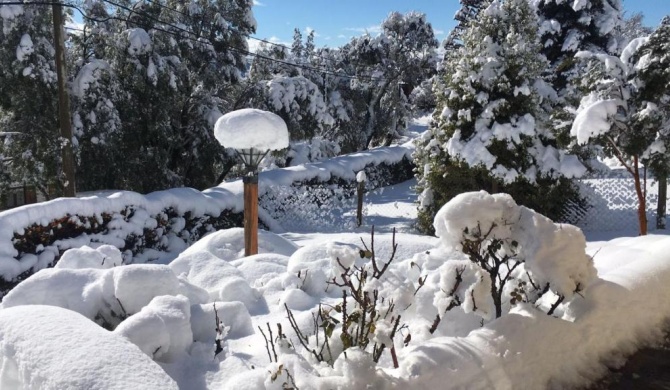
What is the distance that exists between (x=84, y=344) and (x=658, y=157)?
9.57m

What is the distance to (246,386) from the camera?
226 cm

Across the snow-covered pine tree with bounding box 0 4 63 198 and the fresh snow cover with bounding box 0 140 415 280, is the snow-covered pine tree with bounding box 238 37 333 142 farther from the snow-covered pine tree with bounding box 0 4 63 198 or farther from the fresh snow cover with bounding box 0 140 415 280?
the snow-covered pine tree with bounding box 0 4 63 198

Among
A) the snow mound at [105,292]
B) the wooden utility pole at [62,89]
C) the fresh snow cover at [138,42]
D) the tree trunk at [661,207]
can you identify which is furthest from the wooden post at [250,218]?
the tree trunk at [661,207]

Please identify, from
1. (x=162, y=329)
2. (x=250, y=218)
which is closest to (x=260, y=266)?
(x=250, y=218)

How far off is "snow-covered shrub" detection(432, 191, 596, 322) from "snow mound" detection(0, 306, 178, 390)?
1.45 metres

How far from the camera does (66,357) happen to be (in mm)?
2100

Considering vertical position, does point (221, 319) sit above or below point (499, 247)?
below

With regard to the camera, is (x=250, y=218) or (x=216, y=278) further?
(x=250, y=218)

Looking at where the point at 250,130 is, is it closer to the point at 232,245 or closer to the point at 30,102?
the point at 232,245

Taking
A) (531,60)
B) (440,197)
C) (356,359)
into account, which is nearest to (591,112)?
(531,60)

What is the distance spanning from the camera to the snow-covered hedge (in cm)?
686

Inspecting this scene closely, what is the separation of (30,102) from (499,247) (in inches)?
496

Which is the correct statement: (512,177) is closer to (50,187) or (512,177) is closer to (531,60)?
(531,60)

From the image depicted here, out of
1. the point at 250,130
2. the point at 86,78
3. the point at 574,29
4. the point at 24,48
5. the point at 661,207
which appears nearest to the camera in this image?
the point at 250,130
